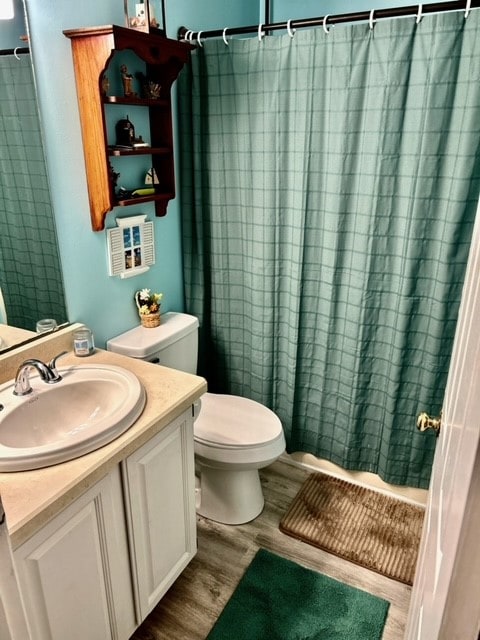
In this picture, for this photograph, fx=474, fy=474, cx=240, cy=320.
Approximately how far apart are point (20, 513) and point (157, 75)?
5.55 ft

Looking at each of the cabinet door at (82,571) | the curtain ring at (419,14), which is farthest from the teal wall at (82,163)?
the cabinet door at (82,571)

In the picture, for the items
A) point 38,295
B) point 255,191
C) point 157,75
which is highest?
point 157,75

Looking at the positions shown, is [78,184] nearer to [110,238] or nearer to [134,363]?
[110,238]

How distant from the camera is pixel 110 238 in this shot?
1872 millimetres

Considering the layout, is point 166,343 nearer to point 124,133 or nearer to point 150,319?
point 150,319

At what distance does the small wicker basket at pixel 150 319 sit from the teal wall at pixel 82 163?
50 millimetres

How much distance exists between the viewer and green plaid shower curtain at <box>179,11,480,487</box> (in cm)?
168

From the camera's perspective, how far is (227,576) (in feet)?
5.99

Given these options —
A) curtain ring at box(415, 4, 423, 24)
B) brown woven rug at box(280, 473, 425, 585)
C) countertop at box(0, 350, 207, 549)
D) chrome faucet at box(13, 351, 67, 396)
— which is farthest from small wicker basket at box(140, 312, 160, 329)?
curtain ring at box(415, 4, 423, 24)

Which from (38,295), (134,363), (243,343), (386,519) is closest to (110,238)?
(38,295)

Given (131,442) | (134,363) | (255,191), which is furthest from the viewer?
(255,191)

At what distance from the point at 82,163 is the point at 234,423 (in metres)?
1.17

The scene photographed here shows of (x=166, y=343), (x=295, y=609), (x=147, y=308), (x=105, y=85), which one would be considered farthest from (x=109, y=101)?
(x=295, y=609)

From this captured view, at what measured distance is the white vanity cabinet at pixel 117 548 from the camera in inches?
44.0
